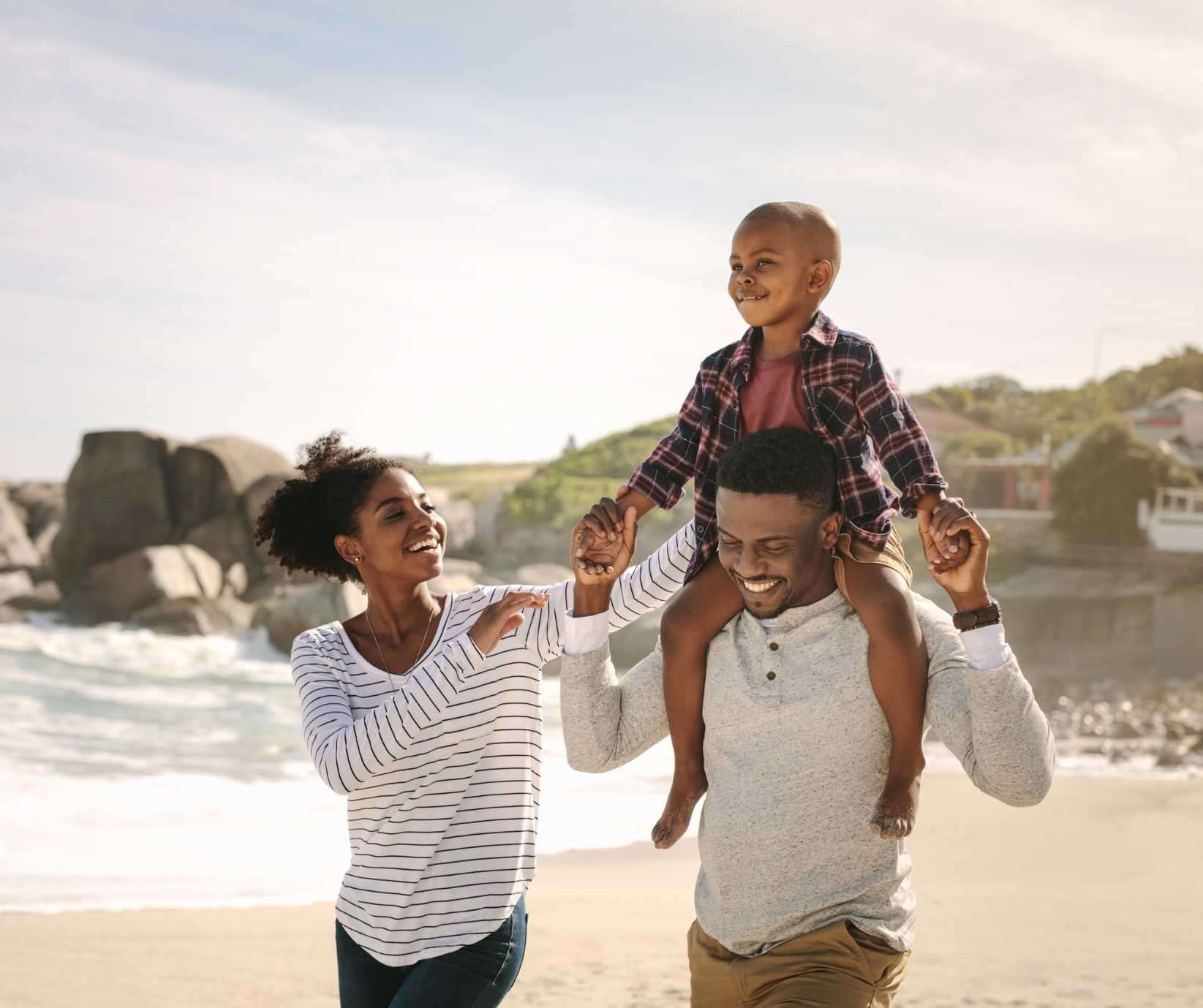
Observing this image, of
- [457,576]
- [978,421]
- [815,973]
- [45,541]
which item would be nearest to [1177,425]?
[978,421]

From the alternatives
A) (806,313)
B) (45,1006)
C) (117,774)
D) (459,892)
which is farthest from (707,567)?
(117,774)

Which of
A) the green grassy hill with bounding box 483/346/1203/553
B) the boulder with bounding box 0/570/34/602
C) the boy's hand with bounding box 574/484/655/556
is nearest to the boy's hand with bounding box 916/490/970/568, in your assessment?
the boy's hand with bounding box 574/484/655/556

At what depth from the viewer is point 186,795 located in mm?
12156

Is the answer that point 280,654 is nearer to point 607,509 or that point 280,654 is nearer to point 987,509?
point 987,509

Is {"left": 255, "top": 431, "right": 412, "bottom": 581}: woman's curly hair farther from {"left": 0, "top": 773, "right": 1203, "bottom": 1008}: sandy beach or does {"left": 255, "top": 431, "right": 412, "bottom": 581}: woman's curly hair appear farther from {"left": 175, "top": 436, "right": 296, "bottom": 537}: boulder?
{"left": 175, "top": 436, "right": 296, "bottom": 537}: boulder

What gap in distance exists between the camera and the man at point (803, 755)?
7.61 ft

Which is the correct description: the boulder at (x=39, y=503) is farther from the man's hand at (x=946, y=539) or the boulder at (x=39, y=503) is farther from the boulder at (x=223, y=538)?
the man's hand at (x=946, y=539)

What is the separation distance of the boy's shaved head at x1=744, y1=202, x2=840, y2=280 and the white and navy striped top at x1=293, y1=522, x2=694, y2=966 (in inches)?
25.2

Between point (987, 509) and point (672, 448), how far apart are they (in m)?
30.1

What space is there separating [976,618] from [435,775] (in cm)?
120

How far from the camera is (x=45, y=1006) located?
632cm

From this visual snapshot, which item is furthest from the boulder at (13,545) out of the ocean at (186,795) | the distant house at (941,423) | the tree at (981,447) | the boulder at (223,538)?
the tree at (981,447)

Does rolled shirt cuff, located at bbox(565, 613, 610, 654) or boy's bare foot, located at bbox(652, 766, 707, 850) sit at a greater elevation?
rolled shirt cuff, located at bbox(565, 613, 610, 654)

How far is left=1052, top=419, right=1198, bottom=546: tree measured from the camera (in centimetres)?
2969
